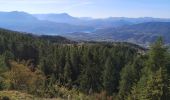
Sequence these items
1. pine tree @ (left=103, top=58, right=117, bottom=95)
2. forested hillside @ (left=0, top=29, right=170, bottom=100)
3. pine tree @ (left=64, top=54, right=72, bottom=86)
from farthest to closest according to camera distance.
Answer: pine tree @ (left=64, top=54, right=72, bottom=86) < pine tree @ (left=103, top=58, right=117, bottom=95) < forested hillside @ (left=0, top=29, right=170, bottom=100)

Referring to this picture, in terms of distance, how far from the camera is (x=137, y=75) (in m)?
80.7

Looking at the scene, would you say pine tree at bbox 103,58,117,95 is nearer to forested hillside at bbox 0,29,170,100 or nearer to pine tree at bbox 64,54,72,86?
forested hillside at bbox 0,29,170,100

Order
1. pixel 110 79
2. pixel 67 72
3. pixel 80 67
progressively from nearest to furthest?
1. pixel 110 79
2. pixel 67 72
3. pixel 80 67

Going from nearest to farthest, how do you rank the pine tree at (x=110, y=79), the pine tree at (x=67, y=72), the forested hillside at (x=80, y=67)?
1. the forested hillside at (x=80, y=67)
2. the pine tree at (x=110, y=79)
3. the pine tree at (x=67, y=72)

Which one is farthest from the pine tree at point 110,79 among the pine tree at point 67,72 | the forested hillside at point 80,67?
the pine tree at point 67,72

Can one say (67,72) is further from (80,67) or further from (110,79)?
(110,79)

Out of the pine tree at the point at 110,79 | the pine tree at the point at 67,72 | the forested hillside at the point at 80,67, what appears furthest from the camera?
the pine tree at the point at 67,72

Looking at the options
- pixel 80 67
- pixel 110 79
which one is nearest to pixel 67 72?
pixel 80 67

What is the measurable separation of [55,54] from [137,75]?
135ft

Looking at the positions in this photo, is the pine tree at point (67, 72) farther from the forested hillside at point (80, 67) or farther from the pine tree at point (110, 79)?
the pine tree at point (110, 79)

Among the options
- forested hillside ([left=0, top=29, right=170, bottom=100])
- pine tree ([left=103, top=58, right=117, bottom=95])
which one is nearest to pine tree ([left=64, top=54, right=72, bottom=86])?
forested hillside ([left=0, top=29, right=170, bottom=100])

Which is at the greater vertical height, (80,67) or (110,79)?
(80,67)

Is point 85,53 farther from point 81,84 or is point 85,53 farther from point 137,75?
point 137,75

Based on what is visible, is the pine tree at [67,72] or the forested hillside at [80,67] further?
the pine tree at [67,72]
